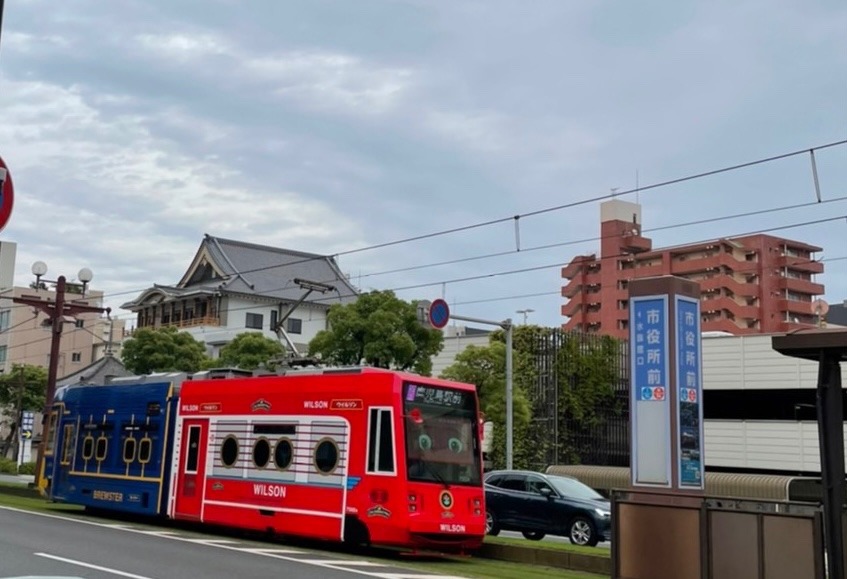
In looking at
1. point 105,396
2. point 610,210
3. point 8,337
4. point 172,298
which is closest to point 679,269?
point 610,210

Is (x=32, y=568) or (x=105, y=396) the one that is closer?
(x=32, y=568)

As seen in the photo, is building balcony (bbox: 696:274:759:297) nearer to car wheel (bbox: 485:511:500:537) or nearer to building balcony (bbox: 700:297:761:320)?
building balcony (bbox: 700:297:761:320)

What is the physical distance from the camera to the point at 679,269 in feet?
286

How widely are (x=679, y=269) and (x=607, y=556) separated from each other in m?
74.5

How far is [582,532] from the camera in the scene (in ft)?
69.3

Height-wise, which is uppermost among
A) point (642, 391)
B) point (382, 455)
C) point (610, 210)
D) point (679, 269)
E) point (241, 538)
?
point (610, 210)

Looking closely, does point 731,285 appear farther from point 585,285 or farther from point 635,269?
point 585,285

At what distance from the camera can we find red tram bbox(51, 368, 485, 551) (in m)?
16.4

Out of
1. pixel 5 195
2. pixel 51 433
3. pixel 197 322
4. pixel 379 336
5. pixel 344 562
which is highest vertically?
pixel 197 322

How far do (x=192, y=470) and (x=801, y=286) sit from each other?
256 ft

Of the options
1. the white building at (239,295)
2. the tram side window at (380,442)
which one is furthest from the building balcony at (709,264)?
the tram side window at (380,442)

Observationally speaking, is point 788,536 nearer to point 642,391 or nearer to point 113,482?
point 642,391

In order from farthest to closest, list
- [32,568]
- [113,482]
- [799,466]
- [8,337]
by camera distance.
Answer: [8,337] → [799,466] → [113,482] → [32,568]

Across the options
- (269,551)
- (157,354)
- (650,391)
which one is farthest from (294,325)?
(650,391)
